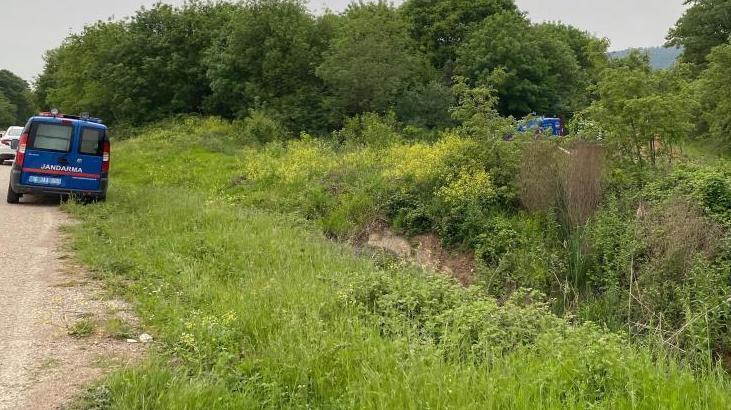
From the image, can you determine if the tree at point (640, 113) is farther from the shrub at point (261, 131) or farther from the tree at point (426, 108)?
the shrub at point (261, 131)

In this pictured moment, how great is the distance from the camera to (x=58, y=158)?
13.2 metres

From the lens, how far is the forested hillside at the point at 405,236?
4.05 meters

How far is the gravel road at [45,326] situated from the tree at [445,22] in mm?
31851

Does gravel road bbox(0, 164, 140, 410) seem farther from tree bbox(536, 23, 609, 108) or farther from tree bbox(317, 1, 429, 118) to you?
tree bbox(536, 23, 609, 108)

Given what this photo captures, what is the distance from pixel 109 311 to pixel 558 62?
37.8 meters

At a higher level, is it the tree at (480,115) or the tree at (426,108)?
the tree at (426,108)

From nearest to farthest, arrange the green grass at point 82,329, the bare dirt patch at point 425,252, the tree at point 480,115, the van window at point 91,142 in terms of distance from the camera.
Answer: the green grass at point 82,329, the bare dirt patch at point 425,252, the van window at point 91,142, the tree at point 480,115

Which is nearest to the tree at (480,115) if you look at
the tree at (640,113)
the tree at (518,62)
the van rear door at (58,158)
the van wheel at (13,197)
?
the tree at (640,113)

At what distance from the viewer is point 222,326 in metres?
4.95

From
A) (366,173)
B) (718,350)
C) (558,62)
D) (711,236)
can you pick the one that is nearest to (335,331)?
(718,350)

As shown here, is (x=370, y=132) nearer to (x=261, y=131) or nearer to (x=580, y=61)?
(x=261, y=131)

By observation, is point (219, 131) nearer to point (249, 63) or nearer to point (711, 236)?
point (249, 63)

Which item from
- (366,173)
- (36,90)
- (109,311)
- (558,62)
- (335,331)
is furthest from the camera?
(36,90)

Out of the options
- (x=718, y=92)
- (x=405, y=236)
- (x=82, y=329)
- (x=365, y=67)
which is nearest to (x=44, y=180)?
(x=405, y=236)
